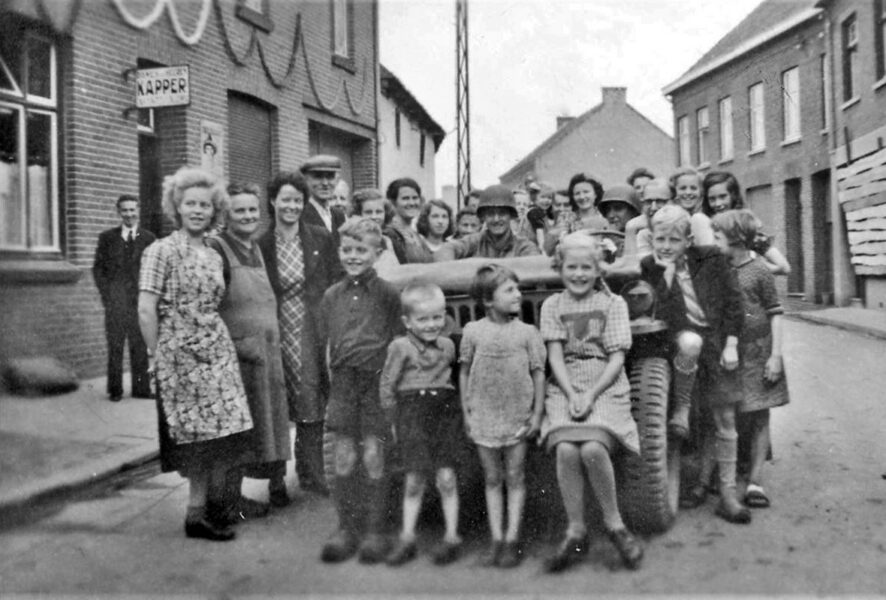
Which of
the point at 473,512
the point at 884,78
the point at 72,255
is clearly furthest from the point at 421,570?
the point at 884,78

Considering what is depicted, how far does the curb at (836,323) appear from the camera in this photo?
12.2m

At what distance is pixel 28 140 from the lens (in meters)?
7.54

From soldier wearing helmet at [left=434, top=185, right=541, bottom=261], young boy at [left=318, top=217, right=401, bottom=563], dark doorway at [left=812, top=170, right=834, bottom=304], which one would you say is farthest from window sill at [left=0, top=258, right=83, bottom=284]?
dark doorway at [left=812, top=170, right=834, bottom=304]

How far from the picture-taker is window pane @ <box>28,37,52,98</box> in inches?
296

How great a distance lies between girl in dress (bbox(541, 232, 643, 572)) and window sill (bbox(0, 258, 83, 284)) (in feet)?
17.5

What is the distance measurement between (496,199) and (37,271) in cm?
444

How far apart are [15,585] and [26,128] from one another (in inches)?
201

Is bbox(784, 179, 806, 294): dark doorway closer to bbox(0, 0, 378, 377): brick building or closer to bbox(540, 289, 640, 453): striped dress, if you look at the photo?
bbox(0, 0, 378, 377): brick building

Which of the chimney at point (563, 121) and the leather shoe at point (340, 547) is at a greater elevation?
the chimney at point (563, 121)

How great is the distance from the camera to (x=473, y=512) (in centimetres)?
431

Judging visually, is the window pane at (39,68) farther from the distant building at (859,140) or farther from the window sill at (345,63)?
the distant building at (859,140)

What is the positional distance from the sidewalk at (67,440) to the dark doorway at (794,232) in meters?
15.8

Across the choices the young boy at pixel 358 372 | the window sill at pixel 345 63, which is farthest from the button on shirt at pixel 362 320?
the window sill at pixel 345 63

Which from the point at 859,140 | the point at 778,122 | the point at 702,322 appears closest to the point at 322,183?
the point at 702,322
